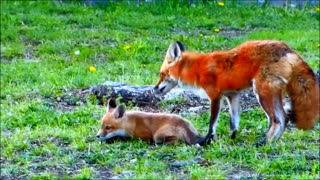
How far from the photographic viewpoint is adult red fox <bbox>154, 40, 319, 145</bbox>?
8086mm

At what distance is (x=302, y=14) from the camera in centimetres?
1723

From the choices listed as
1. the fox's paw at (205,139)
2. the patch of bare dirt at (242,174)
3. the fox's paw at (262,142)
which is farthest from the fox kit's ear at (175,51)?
the patch of bare dirt at (242,174)

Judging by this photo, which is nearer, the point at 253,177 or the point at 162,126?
the point at 253,177

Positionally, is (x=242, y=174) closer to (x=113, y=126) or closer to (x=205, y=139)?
(x=205, y=139)

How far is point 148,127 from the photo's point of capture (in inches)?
332

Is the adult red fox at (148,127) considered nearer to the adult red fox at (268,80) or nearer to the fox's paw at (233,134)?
the adult red fox at (268,80)

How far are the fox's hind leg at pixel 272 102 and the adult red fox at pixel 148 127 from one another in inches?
27.8

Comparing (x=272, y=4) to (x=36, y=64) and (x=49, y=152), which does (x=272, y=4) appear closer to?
(x=36, y=64)

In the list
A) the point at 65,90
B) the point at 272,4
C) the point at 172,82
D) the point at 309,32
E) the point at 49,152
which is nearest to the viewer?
the point at 49,152

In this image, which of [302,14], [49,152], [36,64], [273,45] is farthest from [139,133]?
[302,14]

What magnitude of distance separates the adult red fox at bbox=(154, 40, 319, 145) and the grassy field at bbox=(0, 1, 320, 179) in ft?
0.99

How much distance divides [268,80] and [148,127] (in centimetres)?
128

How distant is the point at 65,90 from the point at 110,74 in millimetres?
1414

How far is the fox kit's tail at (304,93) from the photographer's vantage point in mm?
8125
